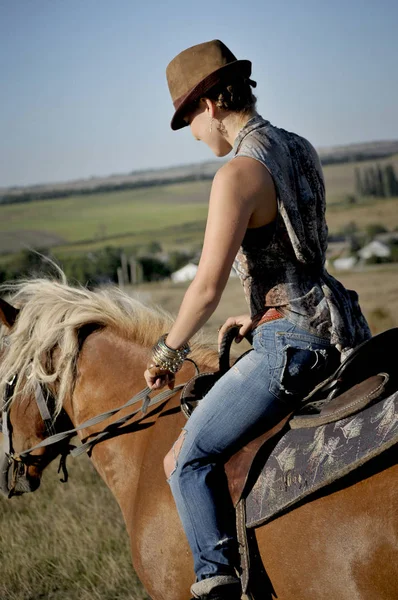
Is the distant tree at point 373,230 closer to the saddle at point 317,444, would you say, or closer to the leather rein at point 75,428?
the leather rein at point 75,428

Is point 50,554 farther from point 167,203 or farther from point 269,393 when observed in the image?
point 167,203

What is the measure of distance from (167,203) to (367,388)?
342ft

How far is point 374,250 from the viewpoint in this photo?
62.3 m

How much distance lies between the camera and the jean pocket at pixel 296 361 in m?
2.79

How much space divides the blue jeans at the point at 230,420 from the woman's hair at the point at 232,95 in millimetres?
941

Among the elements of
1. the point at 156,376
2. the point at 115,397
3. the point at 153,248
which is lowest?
the point at 153,248

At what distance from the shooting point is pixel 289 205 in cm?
274

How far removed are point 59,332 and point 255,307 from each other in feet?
4.24

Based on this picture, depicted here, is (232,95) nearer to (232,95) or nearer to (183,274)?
(232,95)

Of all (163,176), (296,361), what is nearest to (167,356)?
(296,361)

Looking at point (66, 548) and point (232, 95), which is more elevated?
point (232, 95)

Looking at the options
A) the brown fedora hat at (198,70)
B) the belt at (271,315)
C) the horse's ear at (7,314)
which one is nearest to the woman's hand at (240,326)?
the belt at (271,315)

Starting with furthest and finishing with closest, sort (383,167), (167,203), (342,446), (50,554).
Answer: (167,203), (383,167), (50,554), (342,446)

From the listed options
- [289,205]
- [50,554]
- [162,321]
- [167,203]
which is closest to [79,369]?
[162,321]
